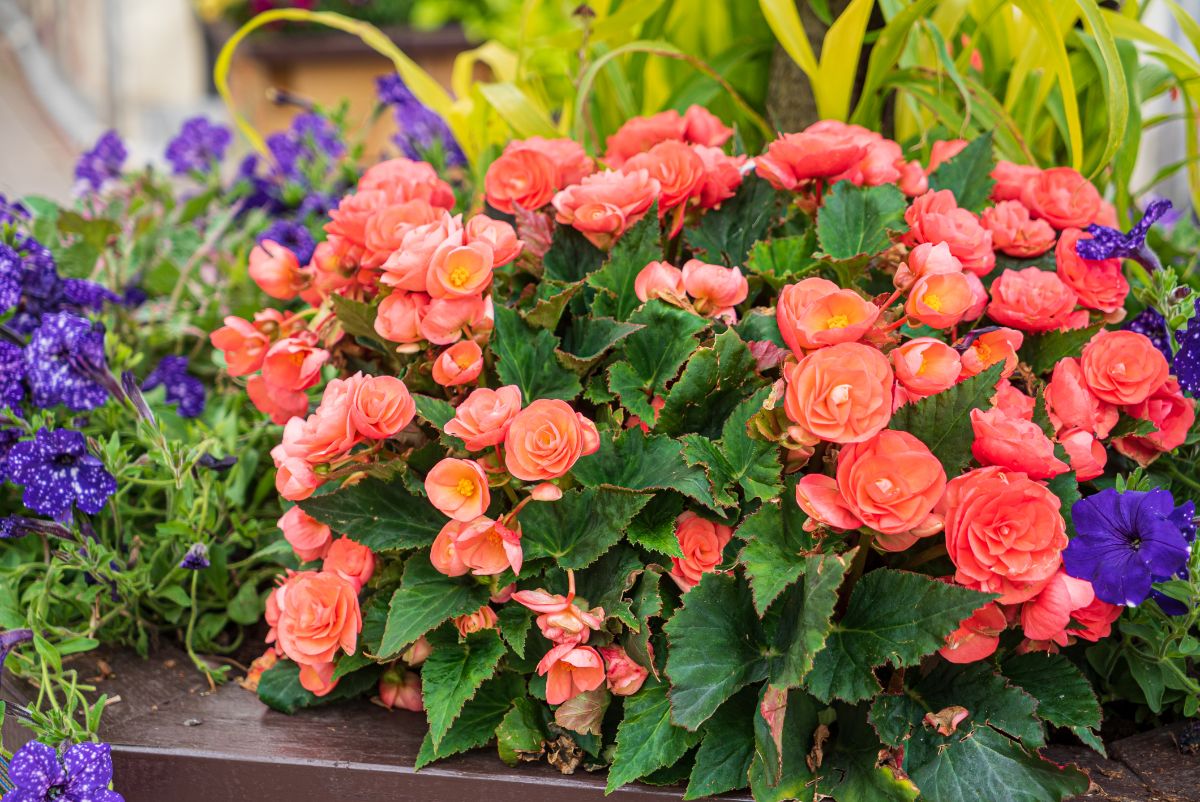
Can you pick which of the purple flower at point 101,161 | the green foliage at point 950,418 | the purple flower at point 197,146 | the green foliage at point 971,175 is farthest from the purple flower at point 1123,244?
the purple flower at point 101,161

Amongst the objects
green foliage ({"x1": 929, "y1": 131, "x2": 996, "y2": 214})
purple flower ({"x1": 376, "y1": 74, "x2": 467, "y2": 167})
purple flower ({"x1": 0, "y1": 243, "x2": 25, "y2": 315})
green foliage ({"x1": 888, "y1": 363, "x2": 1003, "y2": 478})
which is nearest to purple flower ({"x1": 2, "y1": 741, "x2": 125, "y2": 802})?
purple flower ({"x1": 0, "y1": 243, "x2": 25, "y2": 315})

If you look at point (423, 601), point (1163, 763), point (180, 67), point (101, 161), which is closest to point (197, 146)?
point (101, 161)

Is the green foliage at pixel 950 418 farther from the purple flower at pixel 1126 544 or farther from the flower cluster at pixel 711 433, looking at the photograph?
the purple flower at pixel 1126 544

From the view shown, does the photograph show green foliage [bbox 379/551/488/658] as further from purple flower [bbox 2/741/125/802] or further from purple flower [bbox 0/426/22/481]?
purple flower [bbox 0/426/22/481]

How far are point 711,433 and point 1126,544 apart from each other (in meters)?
0.34

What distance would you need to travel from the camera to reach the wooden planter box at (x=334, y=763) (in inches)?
31.1

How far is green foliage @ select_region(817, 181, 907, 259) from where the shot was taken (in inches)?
36.3

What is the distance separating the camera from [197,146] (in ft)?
5.58

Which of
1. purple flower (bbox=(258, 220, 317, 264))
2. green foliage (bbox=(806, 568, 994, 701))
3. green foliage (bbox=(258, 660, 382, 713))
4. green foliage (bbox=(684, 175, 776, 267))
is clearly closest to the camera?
green foliage (bbox=(806, 568, 994, 701))

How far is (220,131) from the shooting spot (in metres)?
1.71

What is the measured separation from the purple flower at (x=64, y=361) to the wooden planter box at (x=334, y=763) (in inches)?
11.1

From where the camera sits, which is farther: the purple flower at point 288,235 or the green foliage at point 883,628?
the purple flower at point 288,235

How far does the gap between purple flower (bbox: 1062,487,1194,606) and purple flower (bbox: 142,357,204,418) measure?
100 cm

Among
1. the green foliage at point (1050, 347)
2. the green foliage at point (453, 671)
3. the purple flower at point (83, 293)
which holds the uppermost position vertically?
the purple flower at point (83, 293)
